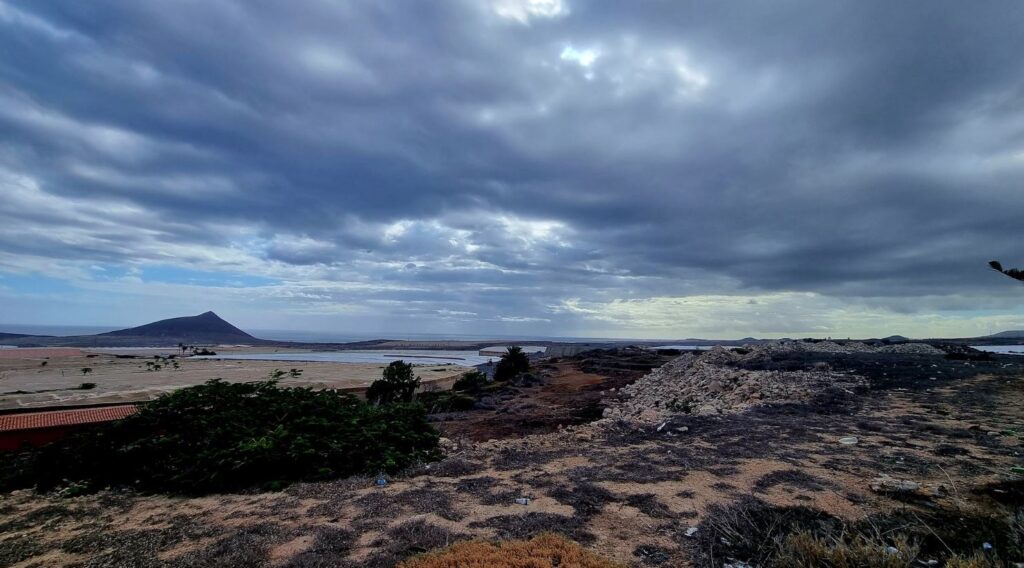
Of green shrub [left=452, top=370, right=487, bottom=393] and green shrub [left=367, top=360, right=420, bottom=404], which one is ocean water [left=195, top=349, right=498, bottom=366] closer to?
green shrub [left=452, top=370, right=487, bottom=393]

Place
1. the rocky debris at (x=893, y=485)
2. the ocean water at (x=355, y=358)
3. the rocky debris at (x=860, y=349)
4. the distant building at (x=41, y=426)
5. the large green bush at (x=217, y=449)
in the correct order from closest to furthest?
the rocky debris at (x=893, y=485)
the large green bush at (x=217, y=449)
the distant building at (x=41, y=426)
the rocky debris at (x=860, y=349)
the ocean water at (x=355, y=358)

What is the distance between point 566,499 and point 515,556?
1841 millimetres

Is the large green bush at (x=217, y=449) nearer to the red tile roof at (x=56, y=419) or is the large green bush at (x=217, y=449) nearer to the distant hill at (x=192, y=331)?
the red tile roof at (x=56, y=419)

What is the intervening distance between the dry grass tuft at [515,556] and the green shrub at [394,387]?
18.3 metres

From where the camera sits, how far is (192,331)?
14012 cm

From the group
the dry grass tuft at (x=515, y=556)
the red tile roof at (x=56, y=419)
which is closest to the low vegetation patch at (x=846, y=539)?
the dry grass tuft at (x=515, y=556)

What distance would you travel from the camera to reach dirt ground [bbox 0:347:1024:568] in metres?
4.43

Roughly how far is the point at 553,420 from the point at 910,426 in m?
9.13

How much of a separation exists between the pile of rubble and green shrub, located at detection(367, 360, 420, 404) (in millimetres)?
10355

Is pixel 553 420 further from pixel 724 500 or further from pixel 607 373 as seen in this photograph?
pixel 607 373

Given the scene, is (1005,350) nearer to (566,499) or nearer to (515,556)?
(566,499)

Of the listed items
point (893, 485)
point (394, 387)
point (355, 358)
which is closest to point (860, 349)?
point (394, 387)

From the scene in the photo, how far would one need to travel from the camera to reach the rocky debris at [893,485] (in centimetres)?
517

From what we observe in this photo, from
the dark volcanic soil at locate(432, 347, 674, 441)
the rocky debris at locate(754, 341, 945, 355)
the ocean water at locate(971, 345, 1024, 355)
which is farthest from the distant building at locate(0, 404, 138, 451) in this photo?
the ocean water at locate(971, 345, 1024, 355)
